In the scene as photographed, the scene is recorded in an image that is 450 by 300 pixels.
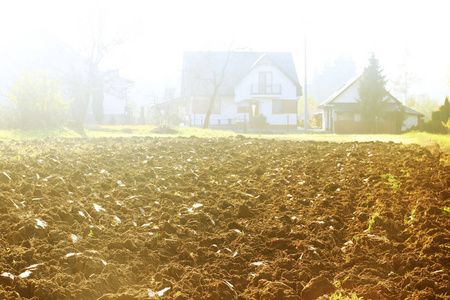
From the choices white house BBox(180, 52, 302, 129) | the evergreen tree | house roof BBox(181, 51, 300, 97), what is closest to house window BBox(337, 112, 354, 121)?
white house BBox(180, 52, 302, 129)

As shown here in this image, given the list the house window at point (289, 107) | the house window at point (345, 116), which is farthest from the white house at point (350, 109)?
the house window at point (289, 107)

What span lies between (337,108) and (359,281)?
123 feet

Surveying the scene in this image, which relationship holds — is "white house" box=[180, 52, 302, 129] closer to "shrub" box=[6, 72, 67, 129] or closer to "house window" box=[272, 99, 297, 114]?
"house window" box=[272, 99, 297, 114]

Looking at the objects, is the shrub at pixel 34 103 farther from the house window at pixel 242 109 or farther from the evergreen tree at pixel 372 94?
the evergreen tree at pixel 372 94

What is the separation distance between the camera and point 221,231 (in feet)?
15.3

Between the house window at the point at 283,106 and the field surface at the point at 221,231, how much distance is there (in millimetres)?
33181

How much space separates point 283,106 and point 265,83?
8.89ft

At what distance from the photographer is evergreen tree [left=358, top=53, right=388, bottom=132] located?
32906 millimetres

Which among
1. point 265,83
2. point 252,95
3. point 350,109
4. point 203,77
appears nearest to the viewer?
point 350,109

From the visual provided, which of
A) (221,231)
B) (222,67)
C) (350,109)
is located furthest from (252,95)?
(221,231)

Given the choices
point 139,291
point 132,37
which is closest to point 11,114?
point 132,37

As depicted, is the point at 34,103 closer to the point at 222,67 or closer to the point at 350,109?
the point at 222,67

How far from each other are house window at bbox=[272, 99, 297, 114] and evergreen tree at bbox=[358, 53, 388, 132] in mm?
7503

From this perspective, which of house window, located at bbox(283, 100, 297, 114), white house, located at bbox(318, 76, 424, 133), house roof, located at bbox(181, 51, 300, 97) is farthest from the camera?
house window, located at bbox(283, 100, 297, 114)
